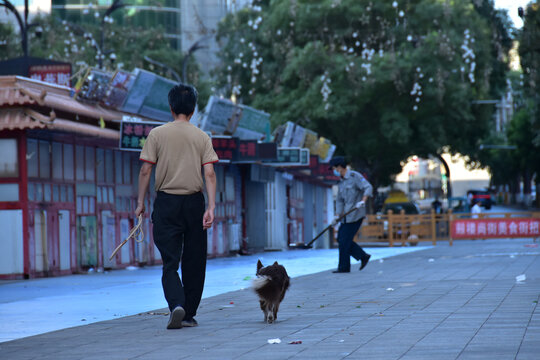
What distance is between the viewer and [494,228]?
33.0 meters

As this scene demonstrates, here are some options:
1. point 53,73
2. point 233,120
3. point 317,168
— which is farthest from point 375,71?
point 53,73

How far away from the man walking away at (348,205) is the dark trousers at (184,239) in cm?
767

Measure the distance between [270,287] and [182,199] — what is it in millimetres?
1057

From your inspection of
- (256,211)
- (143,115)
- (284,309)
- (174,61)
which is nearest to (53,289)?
(284,309)

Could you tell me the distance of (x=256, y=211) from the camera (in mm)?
30156

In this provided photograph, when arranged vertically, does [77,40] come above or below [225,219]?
above

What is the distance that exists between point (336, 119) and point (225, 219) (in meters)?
15.6

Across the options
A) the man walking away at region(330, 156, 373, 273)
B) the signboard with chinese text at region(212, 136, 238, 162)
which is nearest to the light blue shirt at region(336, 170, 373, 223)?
the man walking away at region(330, 156, 373, 273)

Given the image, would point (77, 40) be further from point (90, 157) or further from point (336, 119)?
point (90, 157)

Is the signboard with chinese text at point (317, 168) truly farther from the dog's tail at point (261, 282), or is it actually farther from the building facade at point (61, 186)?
the dog's tail at point (261, 282)

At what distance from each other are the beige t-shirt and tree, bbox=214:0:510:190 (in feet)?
106

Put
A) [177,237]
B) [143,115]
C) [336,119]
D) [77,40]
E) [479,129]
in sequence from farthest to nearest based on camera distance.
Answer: [77,40], [479,129], [336,119], [143,115], [177,237]

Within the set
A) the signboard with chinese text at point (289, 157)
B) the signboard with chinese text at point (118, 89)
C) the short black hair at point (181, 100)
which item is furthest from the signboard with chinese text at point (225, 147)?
the short black hair at point (181, 100)

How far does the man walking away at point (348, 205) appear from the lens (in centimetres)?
1627
